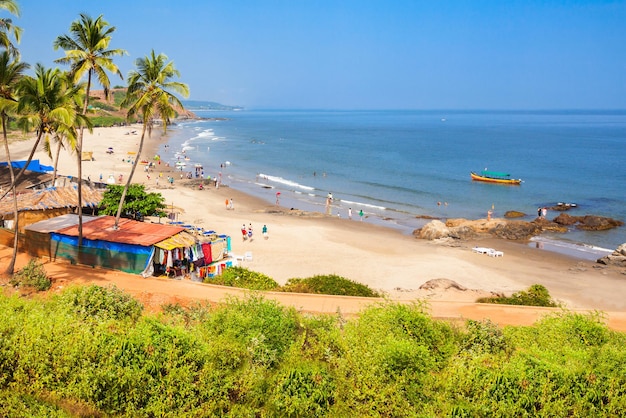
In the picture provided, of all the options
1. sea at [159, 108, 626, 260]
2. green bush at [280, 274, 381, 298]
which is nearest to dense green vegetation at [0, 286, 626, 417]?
green bush at [280, 274, 381, 298]

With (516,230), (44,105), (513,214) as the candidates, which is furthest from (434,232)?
(44,105)

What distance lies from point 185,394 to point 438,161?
73569 millimetres

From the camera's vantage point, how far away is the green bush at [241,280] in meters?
19.7

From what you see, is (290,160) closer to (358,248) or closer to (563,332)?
(358,248)

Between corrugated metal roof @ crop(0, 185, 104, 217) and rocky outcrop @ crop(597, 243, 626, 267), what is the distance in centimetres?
2848

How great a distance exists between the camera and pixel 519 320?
17438 millimetres

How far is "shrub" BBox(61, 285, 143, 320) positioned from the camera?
39.8 feet

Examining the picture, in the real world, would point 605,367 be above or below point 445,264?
above

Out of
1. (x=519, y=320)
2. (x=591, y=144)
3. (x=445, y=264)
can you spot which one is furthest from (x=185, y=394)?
(x=591, y=144)

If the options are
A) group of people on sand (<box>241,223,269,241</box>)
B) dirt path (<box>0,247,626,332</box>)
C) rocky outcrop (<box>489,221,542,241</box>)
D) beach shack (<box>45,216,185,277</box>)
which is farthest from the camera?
rocky outcrop (<box>489,221,542,241</box>)

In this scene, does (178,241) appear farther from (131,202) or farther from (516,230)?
(516,230)

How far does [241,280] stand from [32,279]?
7.15 metres

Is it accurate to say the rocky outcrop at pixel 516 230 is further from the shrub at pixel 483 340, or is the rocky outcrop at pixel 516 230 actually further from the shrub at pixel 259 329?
the shrub at pixel 259 329

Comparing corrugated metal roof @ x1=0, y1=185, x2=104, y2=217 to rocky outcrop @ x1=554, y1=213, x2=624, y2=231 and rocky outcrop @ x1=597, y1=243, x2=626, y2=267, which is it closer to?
rocky outcrop @ x1=597, y1=243, x2=626, y2=267
